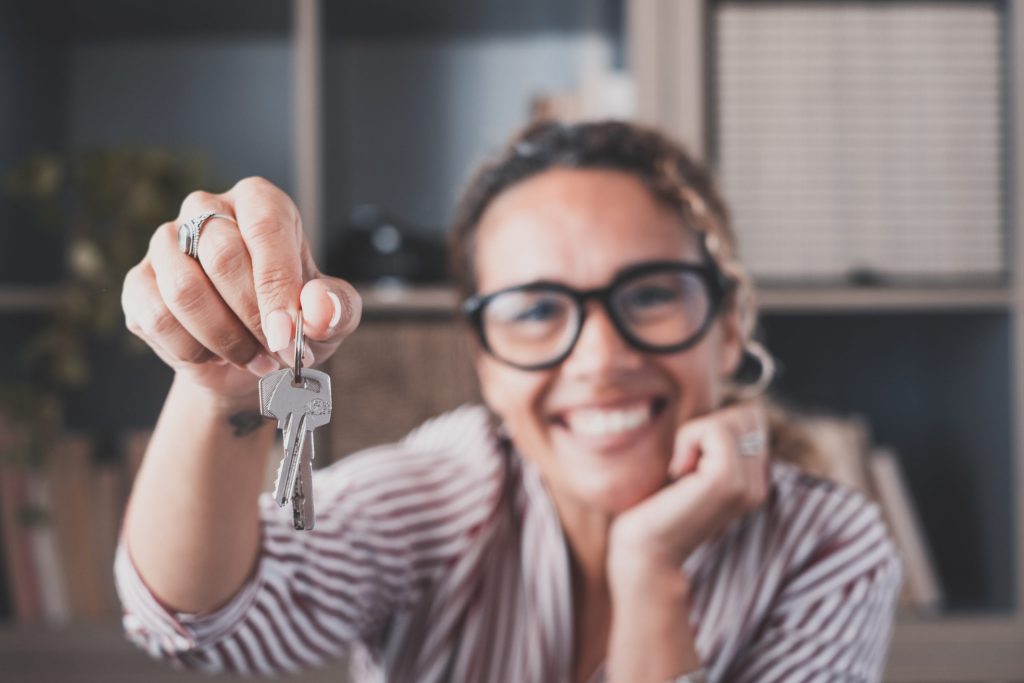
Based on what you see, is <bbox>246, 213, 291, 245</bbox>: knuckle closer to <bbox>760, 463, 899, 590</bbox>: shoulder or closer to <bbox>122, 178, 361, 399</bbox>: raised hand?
<bbox>122, 178, 361, 399</bbox>: raised hand

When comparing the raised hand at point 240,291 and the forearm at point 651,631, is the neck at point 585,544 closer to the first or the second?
the forearm at point 651,631

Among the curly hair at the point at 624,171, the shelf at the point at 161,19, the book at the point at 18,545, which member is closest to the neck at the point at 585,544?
the curly hair at the point at 624,171

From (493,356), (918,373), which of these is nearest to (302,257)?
(493,356)

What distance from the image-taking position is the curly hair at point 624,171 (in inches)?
39.1

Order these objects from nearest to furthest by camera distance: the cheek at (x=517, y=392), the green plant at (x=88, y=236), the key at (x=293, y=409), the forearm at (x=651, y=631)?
the key at (x=293, y=409)
the forearm at (x=651, y=631)
the cheek at (x=517, y=392)
the green plant at (x=88, y=236)

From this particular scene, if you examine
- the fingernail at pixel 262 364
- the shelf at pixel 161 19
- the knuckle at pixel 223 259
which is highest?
the shelf at pixel 161 19

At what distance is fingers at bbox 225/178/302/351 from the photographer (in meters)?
0.43

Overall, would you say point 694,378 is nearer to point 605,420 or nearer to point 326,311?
point 605,420

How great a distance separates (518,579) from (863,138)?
935mm

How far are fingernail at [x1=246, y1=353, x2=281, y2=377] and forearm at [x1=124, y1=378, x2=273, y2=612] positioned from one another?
0.22ft

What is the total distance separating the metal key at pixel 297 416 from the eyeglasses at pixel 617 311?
537mm

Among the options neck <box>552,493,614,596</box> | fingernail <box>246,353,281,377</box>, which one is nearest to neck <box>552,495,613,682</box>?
neck <box>552,493,614,596</box>

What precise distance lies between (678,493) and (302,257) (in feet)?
1.80

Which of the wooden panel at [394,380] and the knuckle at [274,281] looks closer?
the knuckle at [274,281]
